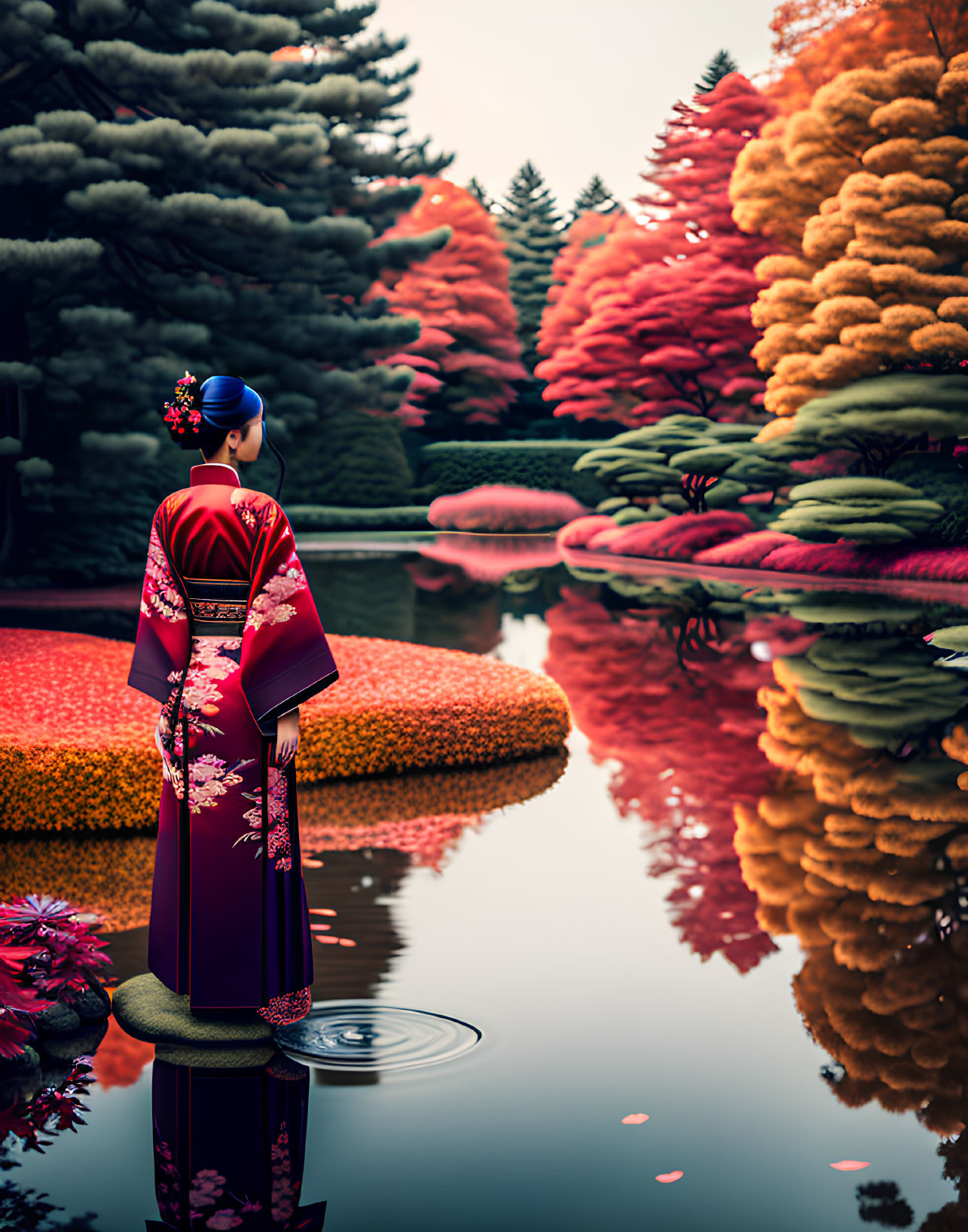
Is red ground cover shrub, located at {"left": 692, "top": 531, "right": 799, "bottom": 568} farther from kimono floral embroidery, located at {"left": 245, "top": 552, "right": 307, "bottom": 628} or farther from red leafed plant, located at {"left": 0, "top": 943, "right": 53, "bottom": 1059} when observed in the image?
red leafed plant, located at {"left": 0, "top": 943, "right": 53, "bottom": 1059}

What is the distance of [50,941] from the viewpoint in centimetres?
361

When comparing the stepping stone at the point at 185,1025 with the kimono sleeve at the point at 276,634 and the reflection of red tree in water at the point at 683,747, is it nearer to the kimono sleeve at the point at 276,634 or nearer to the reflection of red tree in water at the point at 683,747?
the kimono sleeve at the point at 276,634

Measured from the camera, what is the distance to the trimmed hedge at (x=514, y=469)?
37594 mm

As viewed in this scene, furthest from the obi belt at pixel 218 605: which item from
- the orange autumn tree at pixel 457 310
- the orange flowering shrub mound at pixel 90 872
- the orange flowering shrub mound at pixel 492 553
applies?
the orange autumn tree at pixel 457 310

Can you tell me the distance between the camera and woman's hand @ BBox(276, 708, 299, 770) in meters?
3.53

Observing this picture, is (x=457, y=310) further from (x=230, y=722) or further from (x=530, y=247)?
(x=230, y=722)

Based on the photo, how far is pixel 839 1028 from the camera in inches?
152

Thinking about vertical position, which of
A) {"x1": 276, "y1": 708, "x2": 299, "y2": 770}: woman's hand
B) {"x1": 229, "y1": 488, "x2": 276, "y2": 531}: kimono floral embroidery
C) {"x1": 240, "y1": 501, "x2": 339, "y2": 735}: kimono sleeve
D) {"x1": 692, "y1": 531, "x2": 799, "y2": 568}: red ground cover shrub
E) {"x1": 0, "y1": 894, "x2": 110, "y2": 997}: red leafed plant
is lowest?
{"x1": 0, "y1": 894, "x2": 110, "y2": 997}: red leafed plant

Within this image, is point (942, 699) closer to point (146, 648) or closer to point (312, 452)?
point (146, 648)

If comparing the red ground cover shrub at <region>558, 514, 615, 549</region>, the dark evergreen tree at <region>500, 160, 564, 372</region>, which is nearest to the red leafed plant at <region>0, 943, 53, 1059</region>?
the red ground cover shrub at <region>558, 514, 615, 549</region>

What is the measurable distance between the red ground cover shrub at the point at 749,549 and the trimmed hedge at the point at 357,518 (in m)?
12.0

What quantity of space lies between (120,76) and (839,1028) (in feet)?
46.6

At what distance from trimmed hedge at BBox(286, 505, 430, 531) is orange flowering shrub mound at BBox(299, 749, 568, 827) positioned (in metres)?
24.2

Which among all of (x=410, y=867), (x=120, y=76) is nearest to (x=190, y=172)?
(x=120, y=76)
